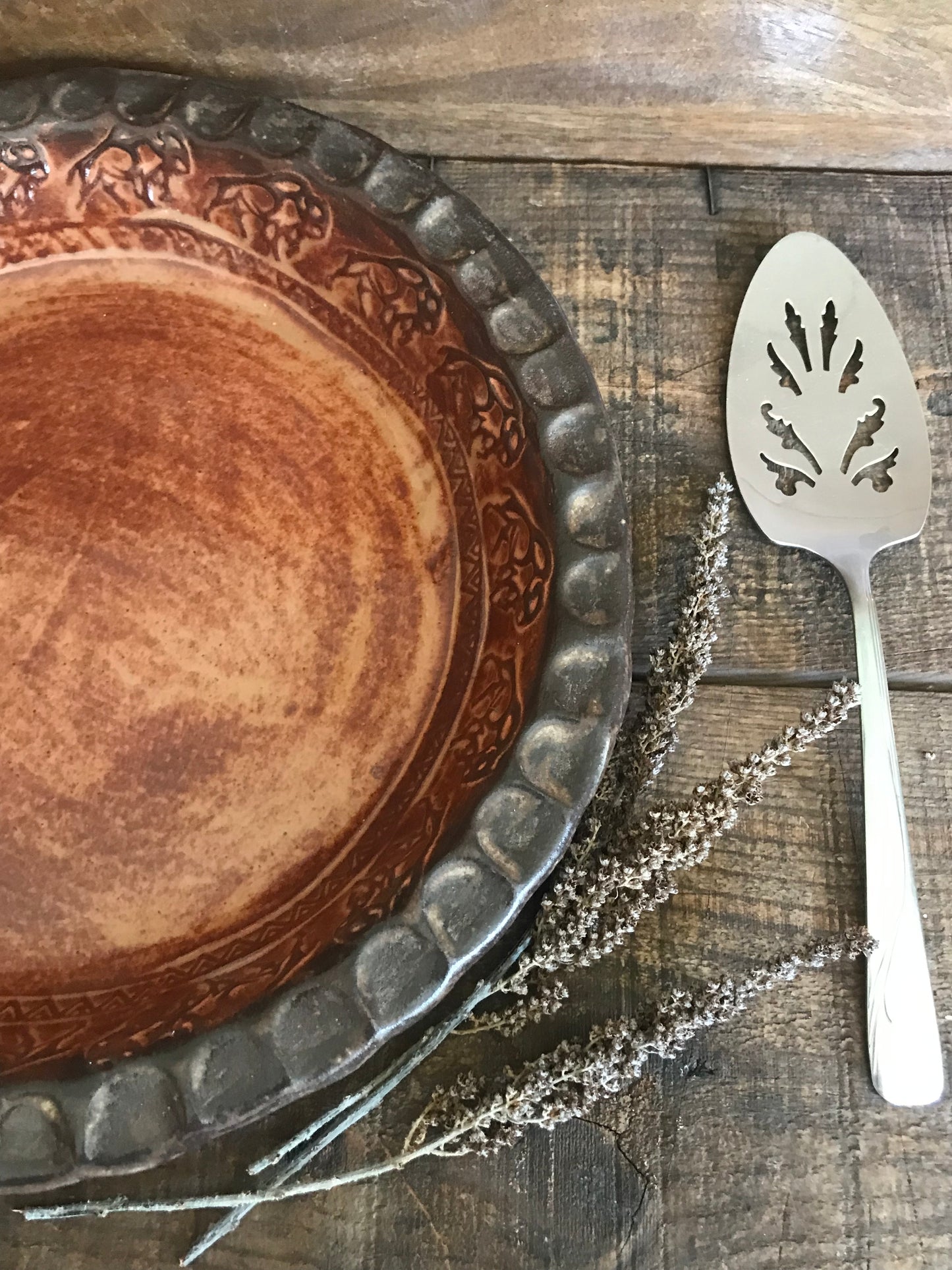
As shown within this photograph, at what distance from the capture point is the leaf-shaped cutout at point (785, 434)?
60cm

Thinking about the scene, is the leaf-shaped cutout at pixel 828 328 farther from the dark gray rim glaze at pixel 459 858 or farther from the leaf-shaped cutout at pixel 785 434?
the dark gray rim glaze at pixel 459 858

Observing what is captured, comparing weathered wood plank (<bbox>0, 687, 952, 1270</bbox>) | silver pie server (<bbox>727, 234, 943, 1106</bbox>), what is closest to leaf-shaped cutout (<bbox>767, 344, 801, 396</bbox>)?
silver pie server (<bbox>727, 234, 943, 1106</bbox>)

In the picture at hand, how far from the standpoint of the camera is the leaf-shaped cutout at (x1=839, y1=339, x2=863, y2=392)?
2.02 ft

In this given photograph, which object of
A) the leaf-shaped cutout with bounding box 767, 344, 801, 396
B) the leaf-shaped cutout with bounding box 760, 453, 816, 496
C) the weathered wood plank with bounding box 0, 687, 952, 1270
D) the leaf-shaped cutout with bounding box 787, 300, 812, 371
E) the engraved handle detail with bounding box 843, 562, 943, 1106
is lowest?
the weathered wood plank with bounding box 0, 687, 952, 1270

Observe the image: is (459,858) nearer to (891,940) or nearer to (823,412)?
(891,940)

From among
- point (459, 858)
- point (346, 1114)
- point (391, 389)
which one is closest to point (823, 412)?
point (391, 389)

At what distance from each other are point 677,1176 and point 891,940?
0.56ft

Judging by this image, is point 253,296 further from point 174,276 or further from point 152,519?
point 152,519

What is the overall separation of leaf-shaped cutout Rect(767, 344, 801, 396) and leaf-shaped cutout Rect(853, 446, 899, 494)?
2.6 inches

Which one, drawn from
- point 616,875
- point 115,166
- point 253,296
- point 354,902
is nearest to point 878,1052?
point 616,875

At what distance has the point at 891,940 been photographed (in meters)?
0.51

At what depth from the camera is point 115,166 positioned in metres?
0.58

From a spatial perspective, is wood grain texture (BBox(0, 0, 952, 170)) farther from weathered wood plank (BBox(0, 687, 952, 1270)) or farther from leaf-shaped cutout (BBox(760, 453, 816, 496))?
weathered wood plank (BBox(0, 687, 952, 1270))

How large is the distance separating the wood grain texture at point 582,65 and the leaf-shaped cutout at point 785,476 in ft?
0.83
